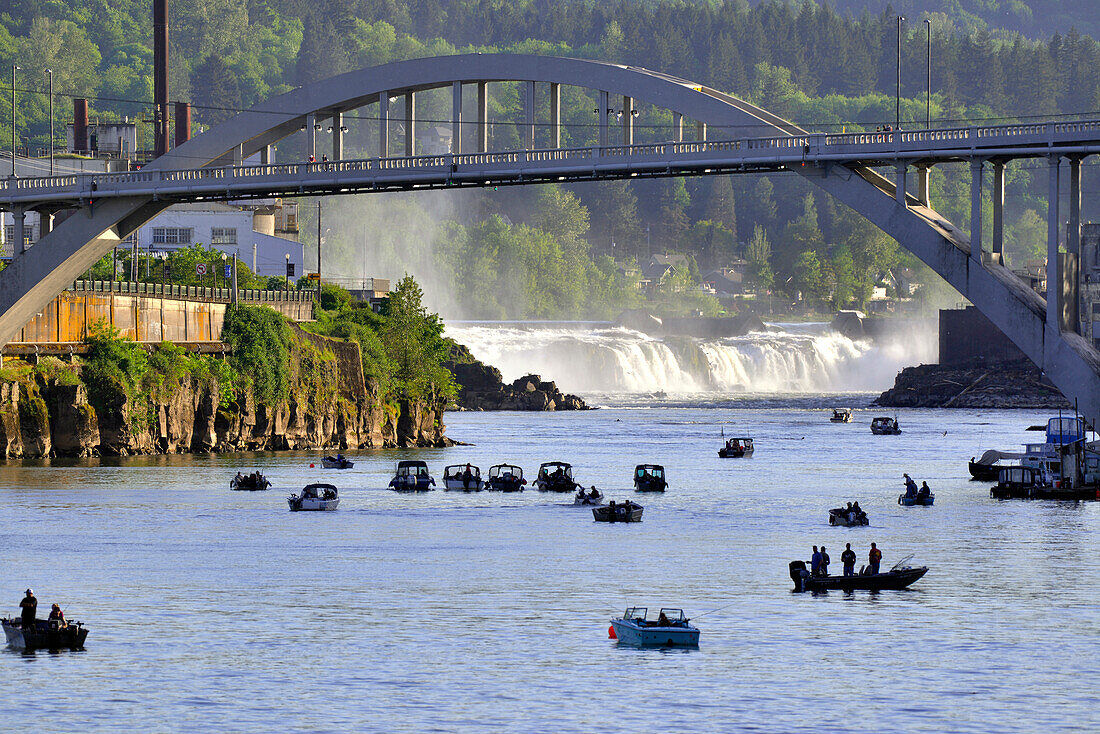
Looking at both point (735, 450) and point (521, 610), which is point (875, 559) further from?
point (735, 450)

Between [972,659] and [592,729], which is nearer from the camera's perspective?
[592,729]

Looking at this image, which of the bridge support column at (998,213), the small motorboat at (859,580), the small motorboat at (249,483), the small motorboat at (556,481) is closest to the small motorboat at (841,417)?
the small motorboat at (556,481)

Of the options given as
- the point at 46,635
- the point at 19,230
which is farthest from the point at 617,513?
the point at 19,230

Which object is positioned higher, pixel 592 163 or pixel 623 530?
pixel 592 163

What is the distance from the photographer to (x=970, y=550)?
64.5m

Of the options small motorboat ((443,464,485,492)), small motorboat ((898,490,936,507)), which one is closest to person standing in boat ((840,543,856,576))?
small motorboat ((898,490,936,507))

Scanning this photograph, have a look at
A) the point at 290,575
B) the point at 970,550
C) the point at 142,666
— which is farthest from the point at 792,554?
the point at 142,666

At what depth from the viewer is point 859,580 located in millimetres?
55719

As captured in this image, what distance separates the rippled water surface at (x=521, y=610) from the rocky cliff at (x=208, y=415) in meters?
3.13

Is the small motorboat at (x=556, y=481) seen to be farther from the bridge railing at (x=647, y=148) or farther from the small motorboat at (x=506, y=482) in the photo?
the bridge railing at (x=647, y=148)

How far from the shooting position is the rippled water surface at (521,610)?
40.3m

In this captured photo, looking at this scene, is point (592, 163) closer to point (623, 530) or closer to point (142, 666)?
point (623, 530)

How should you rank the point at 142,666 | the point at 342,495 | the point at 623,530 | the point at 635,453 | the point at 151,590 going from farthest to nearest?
the point at 635,453 < the point at 342,495 < the point at 623,530 < the point at 151,590 < the point at 142,666

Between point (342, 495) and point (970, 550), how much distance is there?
30.6 metres
